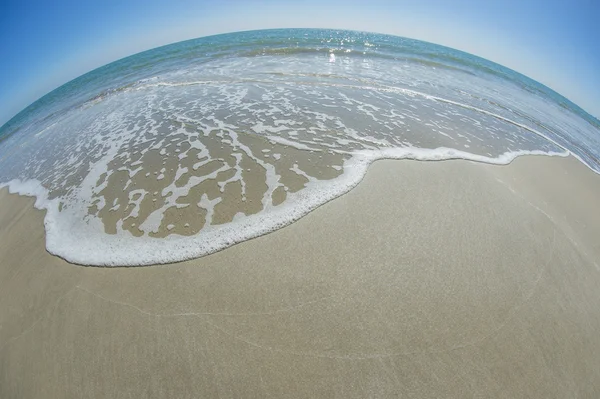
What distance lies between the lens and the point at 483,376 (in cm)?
230

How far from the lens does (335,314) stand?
2672 millimetres

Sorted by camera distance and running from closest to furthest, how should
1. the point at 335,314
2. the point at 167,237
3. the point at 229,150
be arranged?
1. the point at 335,314
2. the point at 167,237
3. the point at 229,150

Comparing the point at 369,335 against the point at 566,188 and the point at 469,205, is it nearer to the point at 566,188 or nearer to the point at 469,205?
the point at 469,205

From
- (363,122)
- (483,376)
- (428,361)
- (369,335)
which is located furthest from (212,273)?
(363,122)

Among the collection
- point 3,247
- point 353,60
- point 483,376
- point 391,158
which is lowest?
point 3,247

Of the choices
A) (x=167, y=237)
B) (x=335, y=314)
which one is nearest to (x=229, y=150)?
(x=167, y=237)

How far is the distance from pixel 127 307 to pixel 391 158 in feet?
16.1

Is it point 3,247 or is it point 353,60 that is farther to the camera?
point 353,60

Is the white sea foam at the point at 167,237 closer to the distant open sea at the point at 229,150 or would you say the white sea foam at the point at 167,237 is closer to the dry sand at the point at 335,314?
the distant open sea at the point at 229,150

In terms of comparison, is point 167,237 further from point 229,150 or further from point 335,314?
point 229,150

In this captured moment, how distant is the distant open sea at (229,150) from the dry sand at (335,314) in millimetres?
466

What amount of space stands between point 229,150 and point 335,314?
166 inches

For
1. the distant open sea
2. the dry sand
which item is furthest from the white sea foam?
the dry sand

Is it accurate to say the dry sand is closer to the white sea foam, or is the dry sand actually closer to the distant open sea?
the white sea foam
